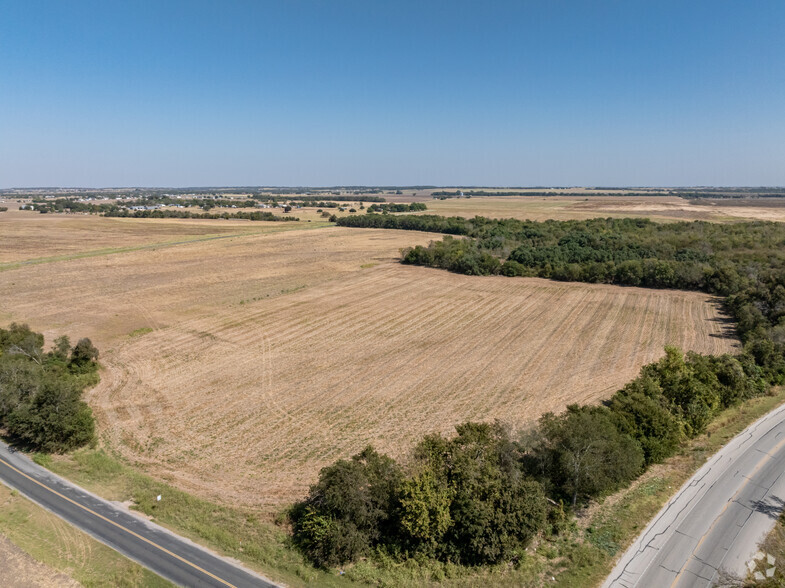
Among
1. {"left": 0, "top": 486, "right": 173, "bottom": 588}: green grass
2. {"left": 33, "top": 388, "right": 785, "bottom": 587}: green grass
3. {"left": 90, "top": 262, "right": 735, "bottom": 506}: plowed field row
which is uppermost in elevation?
{"left": 90, "top": 262, "right": 735, "bottom": 506}: plowed field row

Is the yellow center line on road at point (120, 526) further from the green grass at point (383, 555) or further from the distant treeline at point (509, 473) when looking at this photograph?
the distant treeline at point (509, 473)

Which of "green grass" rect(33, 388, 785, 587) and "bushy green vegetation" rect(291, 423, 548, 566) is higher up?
"bushy green vegetation" rect(291, 423, 548, 566)

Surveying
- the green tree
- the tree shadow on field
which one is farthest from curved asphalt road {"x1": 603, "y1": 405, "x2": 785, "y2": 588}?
the tree shadow on field

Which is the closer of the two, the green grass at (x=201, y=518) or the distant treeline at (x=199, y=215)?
the green grass at (x=201, y=518)

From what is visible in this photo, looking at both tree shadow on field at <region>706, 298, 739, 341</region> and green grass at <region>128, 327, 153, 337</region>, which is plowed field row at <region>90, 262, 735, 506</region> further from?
green grass at <region>128, 327, 153, 337</region>

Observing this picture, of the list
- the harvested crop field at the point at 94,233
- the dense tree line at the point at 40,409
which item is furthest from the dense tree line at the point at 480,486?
the harvested crop field at the point at 94,233

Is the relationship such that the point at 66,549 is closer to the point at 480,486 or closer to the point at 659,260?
the point at 480,486

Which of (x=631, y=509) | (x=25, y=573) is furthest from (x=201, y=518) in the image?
(x=631, y=509)

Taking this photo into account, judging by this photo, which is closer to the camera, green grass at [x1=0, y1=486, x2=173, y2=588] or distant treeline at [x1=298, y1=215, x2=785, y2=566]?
green grass at [x1=0, y1=486, x2=173, y2=588]
